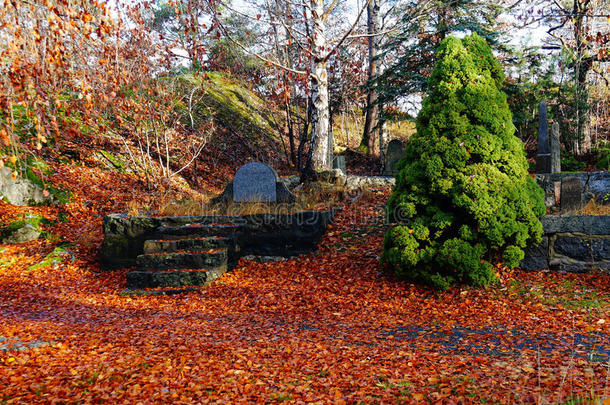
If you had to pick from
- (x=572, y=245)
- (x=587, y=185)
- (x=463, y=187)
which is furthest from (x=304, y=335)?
(x=587, y=185)

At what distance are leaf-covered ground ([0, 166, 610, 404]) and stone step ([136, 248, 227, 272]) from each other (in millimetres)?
414

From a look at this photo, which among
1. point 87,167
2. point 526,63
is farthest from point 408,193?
point 526,63

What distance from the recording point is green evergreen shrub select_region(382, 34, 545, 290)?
18.2ft

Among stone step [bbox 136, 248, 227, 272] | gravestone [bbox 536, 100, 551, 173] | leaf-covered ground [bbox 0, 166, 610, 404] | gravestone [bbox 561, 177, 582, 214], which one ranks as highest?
gravestone [bbox 536, 100, 551, 173]

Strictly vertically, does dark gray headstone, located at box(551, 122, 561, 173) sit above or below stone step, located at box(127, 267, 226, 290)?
above

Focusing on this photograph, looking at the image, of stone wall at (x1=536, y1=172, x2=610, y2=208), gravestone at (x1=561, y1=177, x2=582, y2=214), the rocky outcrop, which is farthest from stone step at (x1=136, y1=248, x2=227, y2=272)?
stone wall at (x1=536, y1=172, x2=610, y2=208)

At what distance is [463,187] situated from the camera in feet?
18.4

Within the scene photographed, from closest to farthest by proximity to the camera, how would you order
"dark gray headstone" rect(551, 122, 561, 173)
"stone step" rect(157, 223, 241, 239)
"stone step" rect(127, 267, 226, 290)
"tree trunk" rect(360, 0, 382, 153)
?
"stone step" rect(127, 267, 226, 290), "stone step" rect(157, 223, 241, 239), "dark gray headstone" rect(551, 122, 561, 173), "tree trunk" rect(360, 0, 382, 153)

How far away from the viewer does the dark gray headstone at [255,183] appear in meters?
8.70

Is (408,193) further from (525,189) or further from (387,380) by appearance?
(387,380)

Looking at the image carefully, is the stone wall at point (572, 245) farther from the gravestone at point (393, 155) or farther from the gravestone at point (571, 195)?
the gravestone at point (393, 155)

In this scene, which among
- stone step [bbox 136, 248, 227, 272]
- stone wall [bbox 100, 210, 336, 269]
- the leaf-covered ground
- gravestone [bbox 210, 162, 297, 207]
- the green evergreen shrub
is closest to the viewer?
the leaf-covered ground

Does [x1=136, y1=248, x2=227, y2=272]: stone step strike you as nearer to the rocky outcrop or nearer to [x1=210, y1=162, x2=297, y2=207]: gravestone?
[x1=210, y1=162, x2=297, y2=207]: gravestone

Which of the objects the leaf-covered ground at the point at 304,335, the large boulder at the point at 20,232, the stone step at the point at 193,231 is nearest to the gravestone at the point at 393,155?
the leaf-covered ground at the point at 304,335
